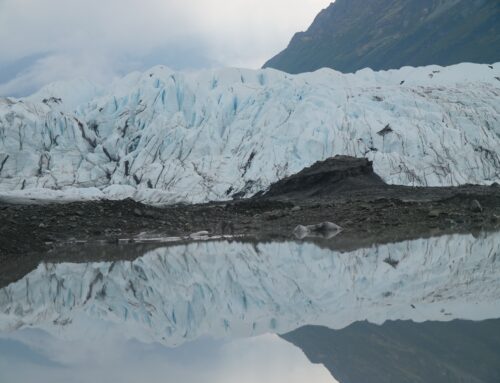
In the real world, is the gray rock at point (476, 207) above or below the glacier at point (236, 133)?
below

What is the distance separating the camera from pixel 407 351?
563cm

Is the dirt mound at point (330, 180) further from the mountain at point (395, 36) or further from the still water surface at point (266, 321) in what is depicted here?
the mountain at point (395, 36)

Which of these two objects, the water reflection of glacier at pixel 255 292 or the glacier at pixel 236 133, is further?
the glacier at pixel 236 133

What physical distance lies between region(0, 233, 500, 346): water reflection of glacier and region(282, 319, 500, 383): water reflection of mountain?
0.40m

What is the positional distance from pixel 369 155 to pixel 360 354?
150 feet

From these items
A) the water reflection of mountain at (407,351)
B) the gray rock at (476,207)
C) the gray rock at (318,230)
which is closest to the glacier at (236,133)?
the gray rock at (476,207)

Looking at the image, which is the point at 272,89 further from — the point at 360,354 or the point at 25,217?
the point at 360,354

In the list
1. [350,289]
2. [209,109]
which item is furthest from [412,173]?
[350,289]

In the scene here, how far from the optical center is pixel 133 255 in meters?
16.6

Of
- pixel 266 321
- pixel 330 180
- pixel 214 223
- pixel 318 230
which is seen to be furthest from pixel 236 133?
pixel 266 321

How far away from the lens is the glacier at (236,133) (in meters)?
52.1

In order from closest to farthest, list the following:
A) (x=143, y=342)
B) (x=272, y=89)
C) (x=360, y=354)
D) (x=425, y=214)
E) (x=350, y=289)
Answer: (x=360, y=354) → (x=143, y=342) → (x=350, y=289) → (x=425, y=214) → (x=272, y=89)

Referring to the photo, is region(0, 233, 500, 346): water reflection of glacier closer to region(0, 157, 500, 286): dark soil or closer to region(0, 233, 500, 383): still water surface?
region(0, 233, 500, 383): still water surface

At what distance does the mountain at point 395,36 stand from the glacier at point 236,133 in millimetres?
66742
